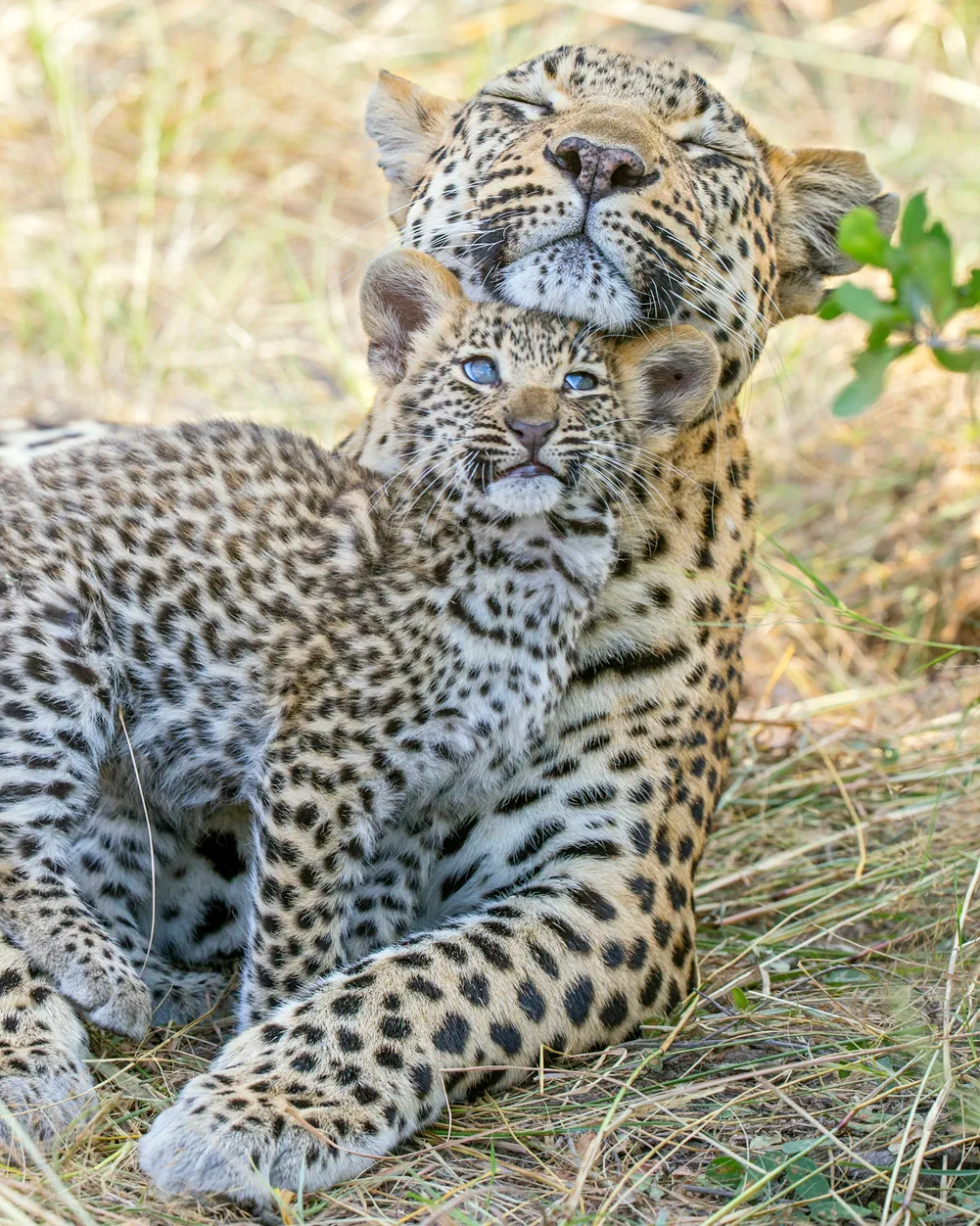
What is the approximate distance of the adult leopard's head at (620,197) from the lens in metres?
4.66

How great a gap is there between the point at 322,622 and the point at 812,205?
2.31m

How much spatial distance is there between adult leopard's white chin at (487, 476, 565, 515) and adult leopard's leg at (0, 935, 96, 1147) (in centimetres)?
183

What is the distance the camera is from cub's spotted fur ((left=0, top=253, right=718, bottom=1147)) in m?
4.49

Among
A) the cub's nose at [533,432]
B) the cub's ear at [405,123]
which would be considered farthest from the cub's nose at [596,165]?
the cub's ear at [405,123]

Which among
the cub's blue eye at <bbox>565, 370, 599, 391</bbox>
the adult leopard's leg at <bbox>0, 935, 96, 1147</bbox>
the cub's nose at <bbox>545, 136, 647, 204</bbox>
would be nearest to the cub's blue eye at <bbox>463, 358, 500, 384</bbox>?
the cub's blue eye at <bbox>565, 370, 599, 391</bbox>

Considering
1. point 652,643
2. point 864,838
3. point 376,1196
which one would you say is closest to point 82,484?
point 652,643

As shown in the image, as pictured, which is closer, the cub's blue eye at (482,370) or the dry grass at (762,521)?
the dry grass at (762,521)

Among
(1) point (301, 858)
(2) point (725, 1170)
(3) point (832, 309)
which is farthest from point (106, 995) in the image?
(3) point (832, 309)

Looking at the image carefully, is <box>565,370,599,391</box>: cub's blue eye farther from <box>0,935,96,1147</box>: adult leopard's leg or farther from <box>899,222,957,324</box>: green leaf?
<box>0,935,96,1147</box>: adult leopard's leg

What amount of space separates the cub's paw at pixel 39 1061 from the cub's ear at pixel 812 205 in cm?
329

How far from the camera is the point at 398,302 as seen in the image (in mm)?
5059

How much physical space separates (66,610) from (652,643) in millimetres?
1764

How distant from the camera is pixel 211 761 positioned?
4832 millimetres

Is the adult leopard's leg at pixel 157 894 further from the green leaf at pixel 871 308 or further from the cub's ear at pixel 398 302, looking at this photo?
the green leaf at pixel 871 308
